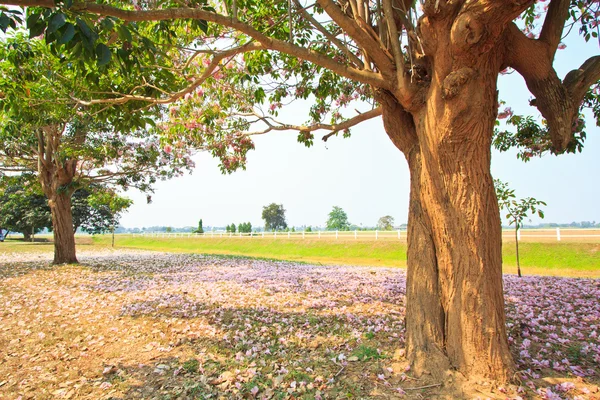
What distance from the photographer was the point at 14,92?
5.99m

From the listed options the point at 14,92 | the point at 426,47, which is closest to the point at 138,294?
the point at 14,92

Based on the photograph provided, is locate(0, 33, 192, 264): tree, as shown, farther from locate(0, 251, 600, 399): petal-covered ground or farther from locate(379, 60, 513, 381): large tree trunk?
locate(379, 60, 513, 381): large tree trunk

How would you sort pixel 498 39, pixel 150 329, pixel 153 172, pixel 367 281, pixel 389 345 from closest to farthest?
pixel 498 39
pixel 389 345
pixel 150 329
pixel 367 281
pixel 153 172

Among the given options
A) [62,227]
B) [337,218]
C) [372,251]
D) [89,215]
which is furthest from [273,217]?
[62,227]

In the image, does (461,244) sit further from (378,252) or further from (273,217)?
(273,217)

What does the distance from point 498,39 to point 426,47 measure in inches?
28.9

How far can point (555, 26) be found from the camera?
4047 millimetres

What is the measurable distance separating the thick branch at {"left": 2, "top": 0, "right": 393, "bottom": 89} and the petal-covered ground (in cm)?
353

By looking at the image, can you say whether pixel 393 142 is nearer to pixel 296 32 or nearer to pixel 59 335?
pixel 296 32

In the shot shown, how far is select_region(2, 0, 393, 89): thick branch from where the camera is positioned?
9.65 ft

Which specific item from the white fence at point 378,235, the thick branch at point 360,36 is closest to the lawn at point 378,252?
the white fence at point 378,235

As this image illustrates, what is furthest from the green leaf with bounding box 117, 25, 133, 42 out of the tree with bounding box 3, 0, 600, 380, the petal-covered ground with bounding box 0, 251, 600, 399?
the petal-covered ground with bounding box 0, 251, 600, 399

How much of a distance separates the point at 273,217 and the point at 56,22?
76173mm

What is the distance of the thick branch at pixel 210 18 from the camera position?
2.94 metres
